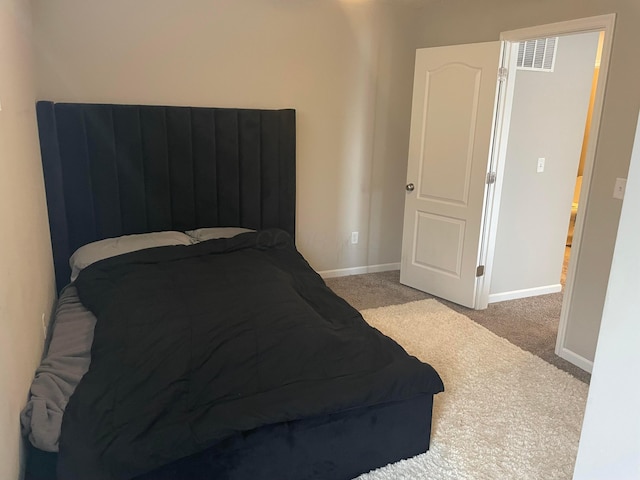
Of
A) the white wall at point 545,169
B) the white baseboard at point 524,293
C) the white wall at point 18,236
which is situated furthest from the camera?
the white baseboard at point 524,293

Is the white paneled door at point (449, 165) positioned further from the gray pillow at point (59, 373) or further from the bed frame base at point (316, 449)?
the gray pillow at point (59, 373)

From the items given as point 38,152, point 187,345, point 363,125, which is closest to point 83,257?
point 38,152

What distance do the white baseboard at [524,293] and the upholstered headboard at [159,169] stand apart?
1794 millimetres

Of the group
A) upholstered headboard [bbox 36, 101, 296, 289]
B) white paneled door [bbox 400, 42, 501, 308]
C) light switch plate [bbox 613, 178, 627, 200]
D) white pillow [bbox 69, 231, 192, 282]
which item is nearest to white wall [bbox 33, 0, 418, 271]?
upholstered headboard [bbox 36, 101, 296, 289]

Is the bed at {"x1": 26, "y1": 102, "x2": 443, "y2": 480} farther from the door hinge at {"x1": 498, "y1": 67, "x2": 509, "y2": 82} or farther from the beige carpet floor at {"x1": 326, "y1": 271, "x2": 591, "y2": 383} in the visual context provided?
the door hinge at {"x1": 498, "y1": 67, "x2": 509, "y2": 82}

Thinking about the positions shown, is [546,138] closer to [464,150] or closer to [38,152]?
[464,150]

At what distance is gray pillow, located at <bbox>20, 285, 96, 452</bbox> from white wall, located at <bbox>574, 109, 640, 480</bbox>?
65.3 inches

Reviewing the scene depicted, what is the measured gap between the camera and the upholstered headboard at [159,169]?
3.14m

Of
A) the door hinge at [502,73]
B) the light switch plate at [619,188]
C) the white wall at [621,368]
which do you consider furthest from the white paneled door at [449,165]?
the white wall at [621,368]

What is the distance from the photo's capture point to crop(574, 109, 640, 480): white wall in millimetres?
744

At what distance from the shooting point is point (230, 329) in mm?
A: 2191

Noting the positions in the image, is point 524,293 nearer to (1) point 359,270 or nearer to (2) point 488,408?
(1) point 359,270

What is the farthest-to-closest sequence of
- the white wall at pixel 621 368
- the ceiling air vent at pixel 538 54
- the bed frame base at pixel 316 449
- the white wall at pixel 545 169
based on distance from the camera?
the white wall at pixel 545 169 → the ceiling air vent at pixel 538 54 → the bed frame base at pixel 316 449 → the white wall at pixel 621 368

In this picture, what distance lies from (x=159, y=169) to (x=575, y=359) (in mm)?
3008
